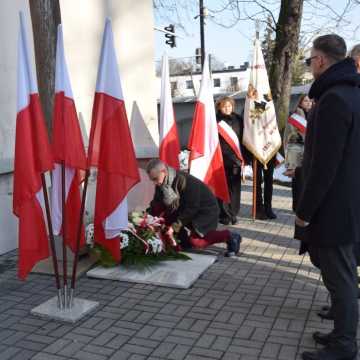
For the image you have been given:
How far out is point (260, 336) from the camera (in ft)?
12.1

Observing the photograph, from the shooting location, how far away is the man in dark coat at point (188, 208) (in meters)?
5.53

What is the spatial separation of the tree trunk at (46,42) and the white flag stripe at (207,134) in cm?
222

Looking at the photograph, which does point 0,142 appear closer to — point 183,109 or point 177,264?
point 177,264

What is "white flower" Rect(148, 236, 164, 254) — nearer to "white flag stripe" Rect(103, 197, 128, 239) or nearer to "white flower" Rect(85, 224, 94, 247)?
"white flower" Rect(85, 224, 94, 247)

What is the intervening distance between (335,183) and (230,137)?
4250 millimetres

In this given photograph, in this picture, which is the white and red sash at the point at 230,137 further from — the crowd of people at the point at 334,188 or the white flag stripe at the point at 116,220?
the crowd of people at the point at 334,188

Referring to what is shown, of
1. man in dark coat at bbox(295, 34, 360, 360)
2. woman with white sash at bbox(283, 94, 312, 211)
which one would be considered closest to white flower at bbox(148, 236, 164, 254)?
woman with white sash at bbox(283, 94, 312, 211)

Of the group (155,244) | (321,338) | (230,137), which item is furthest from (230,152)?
(321,338)

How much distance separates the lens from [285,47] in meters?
10.7

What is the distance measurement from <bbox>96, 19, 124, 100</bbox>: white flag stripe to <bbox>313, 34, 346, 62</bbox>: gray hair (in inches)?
62.9

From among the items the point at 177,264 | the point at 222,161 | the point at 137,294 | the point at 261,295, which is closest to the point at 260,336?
the point at 261,295

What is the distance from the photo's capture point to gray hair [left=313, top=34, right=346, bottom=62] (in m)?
3.12

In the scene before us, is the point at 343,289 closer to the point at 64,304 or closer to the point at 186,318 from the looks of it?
the point at 186,318

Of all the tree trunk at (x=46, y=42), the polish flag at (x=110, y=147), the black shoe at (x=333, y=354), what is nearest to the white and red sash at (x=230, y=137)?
the tree trunk at (x=46, y=42)
